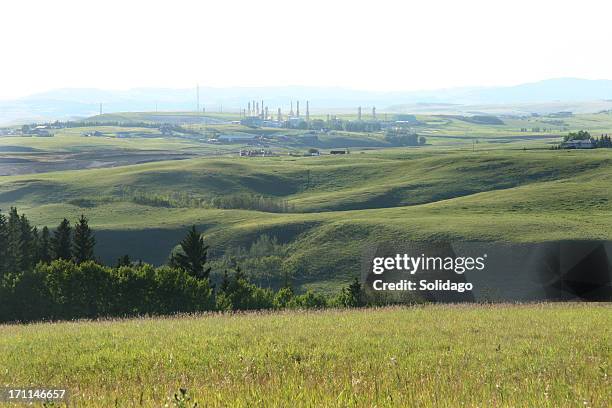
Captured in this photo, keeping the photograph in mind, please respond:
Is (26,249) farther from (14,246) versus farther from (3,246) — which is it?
(3,246)

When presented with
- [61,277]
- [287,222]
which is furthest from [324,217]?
A: [61,277]

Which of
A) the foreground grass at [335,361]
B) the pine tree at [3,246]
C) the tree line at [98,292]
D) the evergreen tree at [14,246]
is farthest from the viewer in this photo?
the pine tree at [3,246]

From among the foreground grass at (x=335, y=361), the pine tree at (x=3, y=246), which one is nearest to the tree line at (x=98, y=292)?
the pine tree at (x=3, y=246)

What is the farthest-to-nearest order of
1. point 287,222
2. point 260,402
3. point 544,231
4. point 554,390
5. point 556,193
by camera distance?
point 556,193, point 287,222, point 544,231, point 554,390, point 260,402

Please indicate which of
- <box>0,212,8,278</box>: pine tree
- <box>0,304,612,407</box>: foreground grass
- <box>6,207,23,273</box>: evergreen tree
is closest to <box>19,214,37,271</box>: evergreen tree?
<box>6,207,23,273</box>: evergreen tree

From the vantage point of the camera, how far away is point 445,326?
23.4 meters

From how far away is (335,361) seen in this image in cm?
1680

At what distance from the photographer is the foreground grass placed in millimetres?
11578

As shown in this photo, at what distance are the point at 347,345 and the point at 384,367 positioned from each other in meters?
3.77

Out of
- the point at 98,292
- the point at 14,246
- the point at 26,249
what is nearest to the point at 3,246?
the point at 26,249

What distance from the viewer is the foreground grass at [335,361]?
11.6 m

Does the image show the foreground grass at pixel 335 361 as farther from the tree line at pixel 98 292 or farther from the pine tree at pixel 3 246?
the pine tree at pixel 3 246

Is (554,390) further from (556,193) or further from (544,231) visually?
(556,193)

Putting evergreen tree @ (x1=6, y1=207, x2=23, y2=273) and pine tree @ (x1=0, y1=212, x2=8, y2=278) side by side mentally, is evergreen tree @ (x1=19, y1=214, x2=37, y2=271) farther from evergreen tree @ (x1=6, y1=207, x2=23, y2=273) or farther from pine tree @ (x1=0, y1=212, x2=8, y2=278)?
pine tree @ (x1=0, y1=212, x2=8, y2=278)
